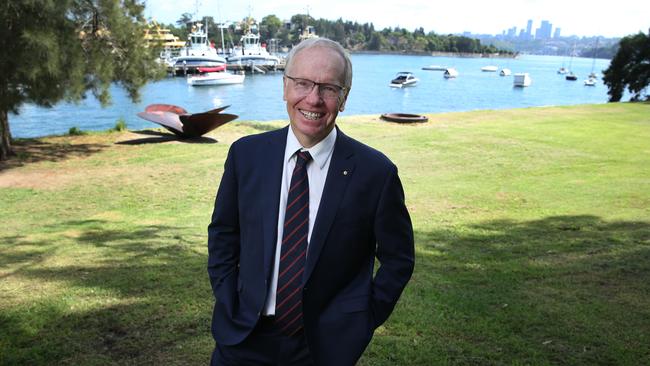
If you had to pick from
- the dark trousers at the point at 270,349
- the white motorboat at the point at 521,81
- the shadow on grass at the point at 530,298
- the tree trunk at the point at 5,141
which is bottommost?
the white motorboat at the point at 521,81

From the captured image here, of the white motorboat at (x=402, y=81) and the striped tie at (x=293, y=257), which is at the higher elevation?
the striped tie at (x=293, y=257)

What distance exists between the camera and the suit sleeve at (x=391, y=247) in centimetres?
226

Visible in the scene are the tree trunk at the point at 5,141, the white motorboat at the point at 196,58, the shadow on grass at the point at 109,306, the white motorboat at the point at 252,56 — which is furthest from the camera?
the white motorboat at the point at 252,56

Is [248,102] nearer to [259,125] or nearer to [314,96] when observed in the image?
[259,125]

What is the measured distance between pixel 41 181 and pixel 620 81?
45.2 meters

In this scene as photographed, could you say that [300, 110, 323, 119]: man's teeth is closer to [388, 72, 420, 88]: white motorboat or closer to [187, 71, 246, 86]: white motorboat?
[187, 71, 246, 86]: white motorboat

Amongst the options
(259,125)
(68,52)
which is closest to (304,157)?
(68,52)

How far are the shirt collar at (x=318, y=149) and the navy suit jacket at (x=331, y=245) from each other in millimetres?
27

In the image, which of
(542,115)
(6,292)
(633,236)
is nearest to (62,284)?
(6,292)

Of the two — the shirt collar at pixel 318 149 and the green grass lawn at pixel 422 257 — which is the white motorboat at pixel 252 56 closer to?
the green grass lawn at pixel 422 257

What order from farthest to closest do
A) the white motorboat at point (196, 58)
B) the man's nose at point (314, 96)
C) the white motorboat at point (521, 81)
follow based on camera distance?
the white motorboat at point (521, 81) → the white motorboat at point (196, 58) → the man's nose at point (314, 96)

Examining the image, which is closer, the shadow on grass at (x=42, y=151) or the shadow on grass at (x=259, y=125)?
the shadow on grass at (x=42, y=151)

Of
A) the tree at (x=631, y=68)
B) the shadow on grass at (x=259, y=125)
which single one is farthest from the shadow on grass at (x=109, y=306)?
the tree at (x=631, y=68)

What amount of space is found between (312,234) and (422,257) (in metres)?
5.25
